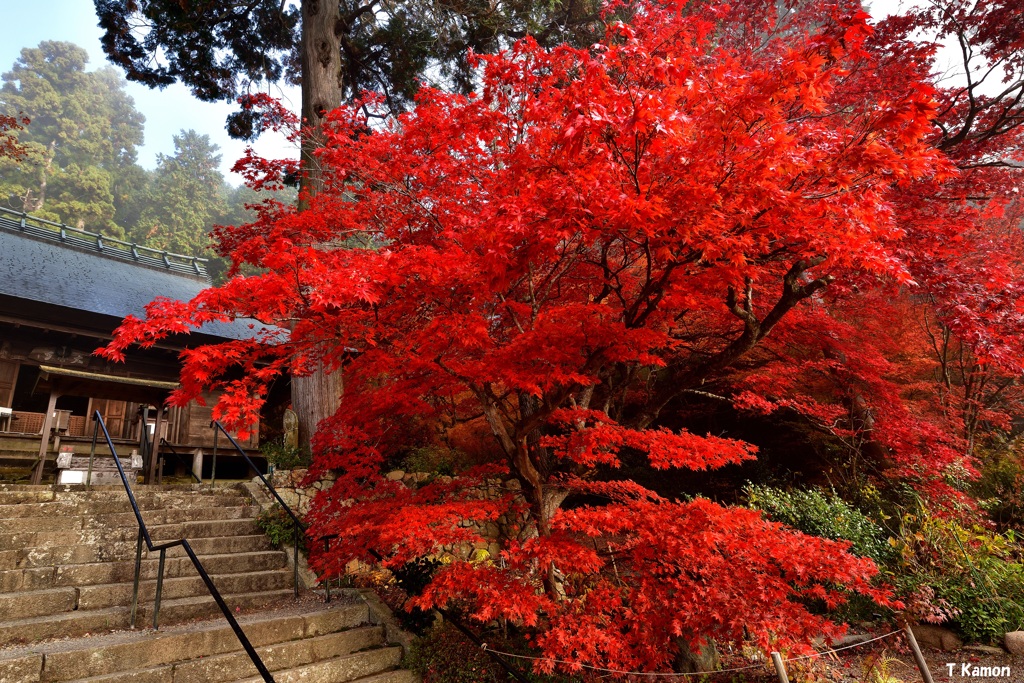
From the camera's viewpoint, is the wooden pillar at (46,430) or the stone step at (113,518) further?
the wooden pillar at (46,430)

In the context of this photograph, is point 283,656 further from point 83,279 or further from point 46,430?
point 83,279

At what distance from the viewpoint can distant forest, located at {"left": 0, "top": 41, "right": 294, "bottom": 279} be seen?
1145 inches

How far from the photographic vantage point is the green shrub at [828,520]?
23.6ft

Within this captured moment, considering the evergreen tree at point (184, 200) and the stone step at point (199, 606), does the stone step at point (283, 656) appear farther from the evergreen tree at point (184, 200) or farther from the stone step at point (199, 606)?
the evergreen tree at point (184, 200)

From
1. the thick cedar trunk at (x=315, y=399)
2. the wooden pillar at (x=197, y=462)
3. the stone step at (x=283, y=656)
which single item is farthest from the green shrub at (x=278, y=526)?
the wooden pillar at (x=197, y=462)

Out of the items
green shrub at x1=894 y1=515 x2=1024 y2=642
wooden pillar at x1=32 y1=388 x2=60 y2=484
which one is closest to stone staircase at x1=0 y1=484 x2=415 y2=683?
wooden pillar at x1=32 y1=388 x2=60 y2=484

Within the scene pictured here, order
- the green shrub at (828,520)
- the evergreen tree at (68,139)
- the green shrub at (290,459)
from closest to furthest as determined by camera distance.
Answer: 1. the green shrub at (828,520)
2. the green shrub at (290,459)
3. the evergreen tree at (68,139)

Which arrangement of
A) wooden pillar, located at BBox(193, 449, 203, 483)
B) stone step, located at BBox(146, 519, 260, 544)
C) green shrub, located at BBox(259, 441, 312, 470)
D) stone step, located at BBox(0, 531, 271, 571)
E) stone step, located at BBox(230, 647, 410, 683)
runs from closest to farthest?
stone step, located at BBox(230, 647, 410, 683) < stone step, located at BBox(0, 531, 271, 571) < stone step, located at BBox(146, 519, 260, 544) < green shrub, located at BBox(259, 441, 312, 470) < wooden pillar, located at BBox(193, 449, 203, 483)

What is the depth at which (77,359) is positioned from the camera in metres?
11.9

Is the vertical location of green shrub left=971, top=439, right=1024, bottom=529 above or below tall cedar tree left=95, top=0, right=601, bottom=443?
below

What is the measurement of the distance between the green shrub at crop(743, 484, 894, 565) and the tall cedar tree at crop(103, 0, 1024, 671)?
1370mm

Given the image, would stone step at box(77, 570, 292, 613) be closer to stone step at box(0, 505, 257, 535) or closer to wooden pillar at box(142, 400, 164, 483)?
stone step at box(0, 505, 257, 535)

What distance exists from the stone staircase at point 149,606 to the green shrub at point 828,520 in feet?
17.6

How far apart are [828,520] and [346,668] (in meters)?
6.22
